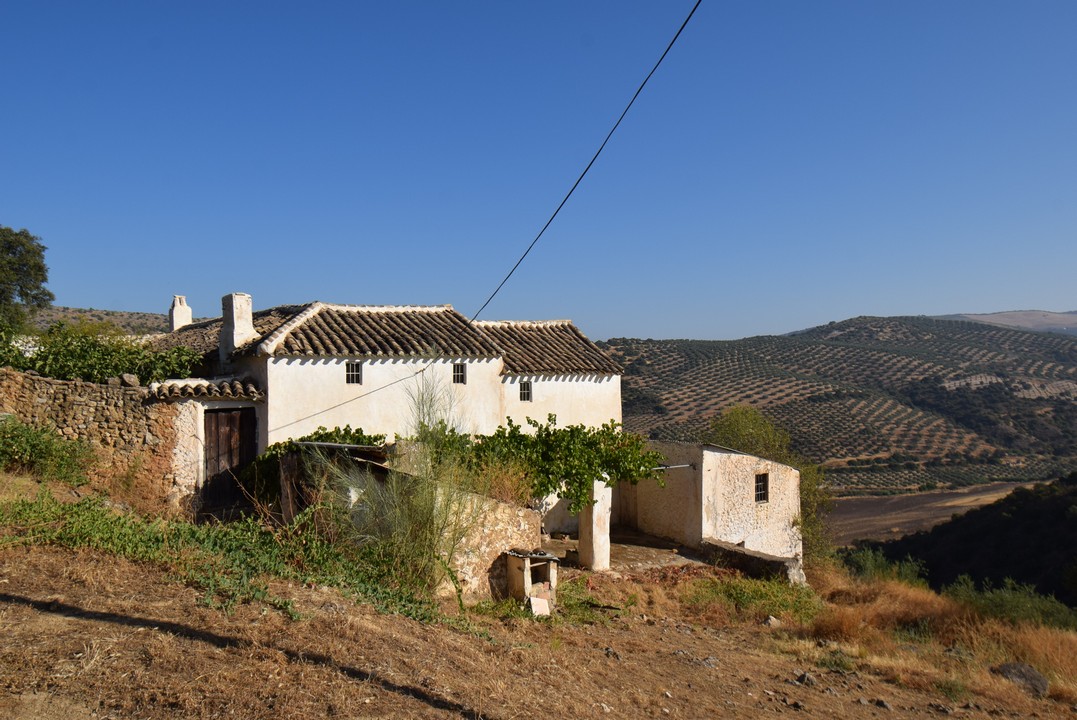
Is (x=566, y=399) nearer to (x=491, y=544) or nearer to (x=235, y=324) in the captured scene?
(x=235, y=324)

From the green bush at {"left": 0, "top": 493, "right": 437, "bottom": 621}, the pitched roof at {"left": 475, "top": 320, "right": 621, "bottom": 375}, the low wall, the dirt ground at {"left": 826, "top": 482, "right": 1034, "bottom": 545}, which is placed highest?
the pitched roof at {"left": 475, "top": 320, "right": 621, "bottom": 375}

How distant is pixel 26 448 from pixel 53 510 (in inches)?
157

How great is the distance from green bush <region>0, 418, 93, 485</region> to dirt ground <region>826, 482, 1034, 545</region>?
3364 cm

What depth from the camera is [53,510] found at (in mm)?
8602

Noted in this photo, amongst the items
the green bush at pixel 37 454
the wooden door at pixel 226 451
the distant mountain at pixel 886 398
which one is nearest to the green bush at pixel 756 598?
the wooden door at pixel 226 451

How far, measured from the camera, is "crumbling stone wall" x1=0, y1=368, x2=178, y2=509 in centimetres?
1262

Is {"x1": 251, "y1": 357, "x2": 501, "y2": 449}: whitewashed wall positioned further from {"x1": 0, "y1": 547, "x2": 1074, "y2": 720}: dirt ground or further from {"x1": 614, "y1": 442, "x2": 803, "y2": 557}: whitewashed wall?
{"x1": 0, "y1": 547, "x2": 1074, "y2": 720}: dirt ground

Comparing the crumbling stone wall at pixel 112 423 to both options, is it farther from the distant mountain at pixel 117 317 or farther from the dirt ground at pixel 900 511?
the dirt ground at pixel 900 511

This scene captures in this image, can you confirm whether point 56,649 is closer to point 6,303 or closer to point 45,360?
point 45,360

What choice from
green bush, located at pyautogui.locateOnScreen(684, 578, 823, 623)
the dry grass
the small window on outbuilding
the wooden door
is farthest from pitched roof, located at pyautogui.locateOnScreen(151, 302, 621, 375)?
the dry grass

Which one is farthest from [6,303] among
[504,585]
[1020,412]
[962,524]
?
[1020,412]

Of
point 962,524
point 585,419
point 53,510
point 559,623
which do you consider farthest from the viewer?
point 962,524

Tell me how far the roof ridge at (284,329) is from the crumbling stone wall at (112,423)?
1.96m

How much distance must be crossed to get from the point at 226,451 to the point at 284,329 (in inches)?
106
